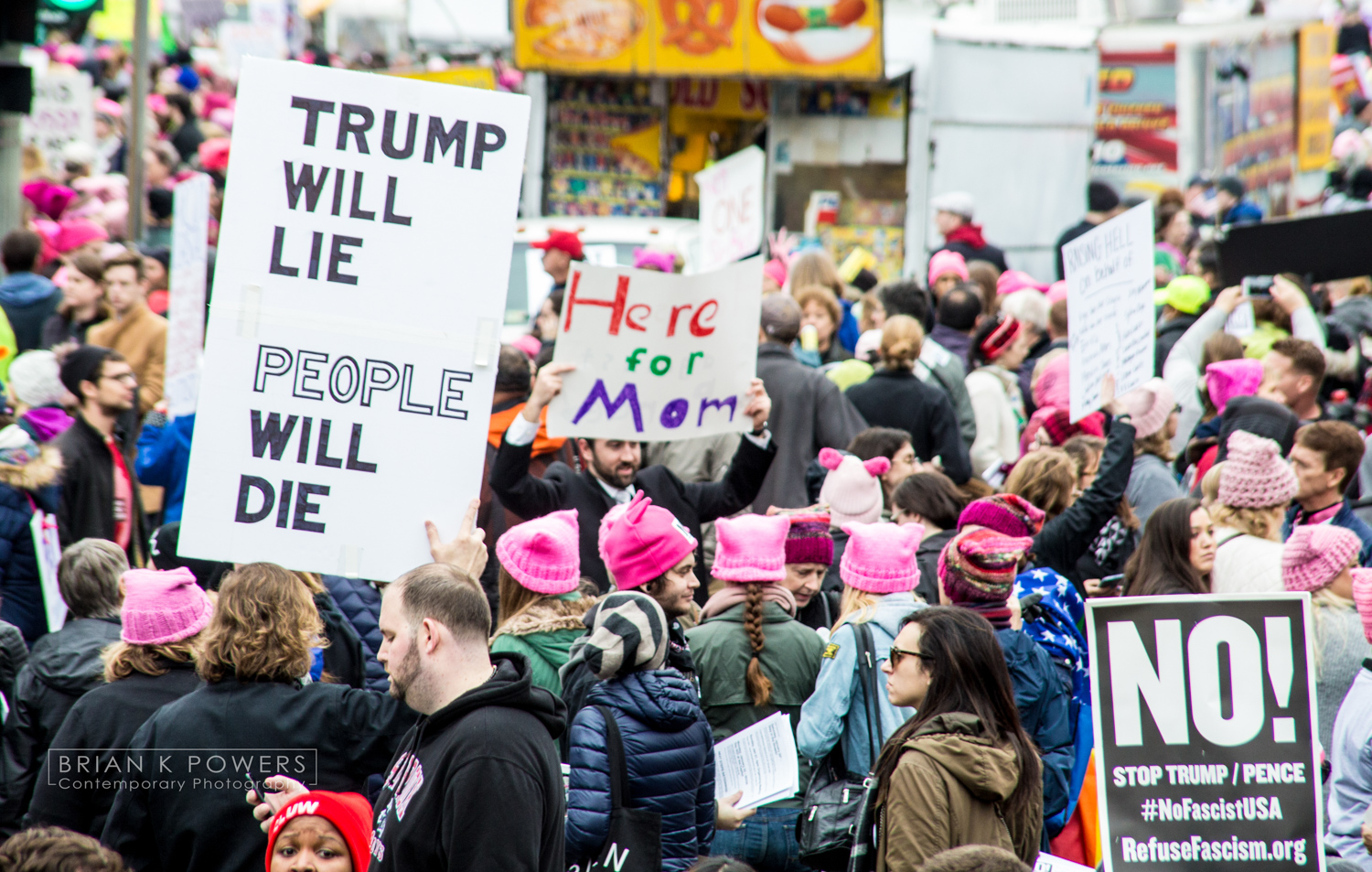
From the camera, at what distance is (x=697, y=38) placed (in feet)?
52.8

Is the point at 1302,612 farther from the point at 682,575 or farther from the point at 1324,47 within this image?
the point at 1324,47

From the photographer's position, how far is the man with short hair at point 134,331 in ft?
30.8

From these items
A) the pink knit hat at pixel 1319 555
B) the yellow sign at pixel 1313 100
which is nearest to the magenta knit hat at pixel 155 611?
the pink knit hat at pixel 1319 555

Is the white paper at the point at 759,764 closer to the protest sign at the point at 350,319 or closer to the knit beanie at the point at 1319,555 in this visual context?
the protest sign at the point at 350,319

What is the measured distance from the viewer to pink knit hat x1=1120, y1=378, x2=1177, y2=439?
754 cm

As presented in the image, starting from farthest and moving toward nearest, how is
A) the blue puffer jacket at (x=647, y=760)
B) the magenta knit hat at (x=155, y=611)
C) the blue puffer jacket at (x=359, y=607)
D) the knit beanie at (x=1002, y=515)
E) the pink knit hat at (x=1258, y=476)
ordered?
the pink knit hat at (x=1258, y=476) < the blue puffer jacket at (x=359, y=607) < the knit beanie at (x=1002, y=515) < the magenta knit hat at (x=155, y=611) < the blue puffer jacket at (x=647, y=760)

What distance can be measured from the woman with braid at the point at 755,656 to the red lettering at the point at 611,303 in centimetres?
125

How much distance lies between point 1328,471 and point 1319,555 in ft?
3.90

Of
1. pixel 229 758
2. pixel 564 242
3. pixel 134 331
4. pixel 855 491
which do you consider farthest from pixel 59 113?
pixel 229 758

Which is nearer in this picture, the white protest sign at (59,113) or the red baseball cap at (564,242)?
the red baseball cap at (564,242)

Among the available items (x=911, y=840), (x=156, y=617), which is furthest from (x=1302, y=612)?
(x=156, y=617)

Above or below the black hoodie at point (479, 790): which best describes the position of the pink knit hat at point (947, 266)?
above

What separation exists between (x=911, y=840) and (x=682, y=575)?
1.32 meters

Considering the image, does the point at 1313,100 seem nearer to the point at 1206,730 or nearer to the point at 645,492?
the point at 645,492
